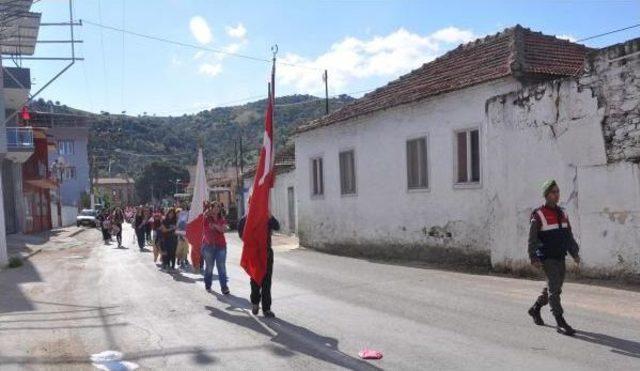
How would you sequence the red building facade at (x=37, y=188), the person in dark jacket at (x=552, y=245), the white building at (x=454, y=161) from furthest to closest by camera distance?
the red building facade at (x=37, y=188)
the white building at (x=454, y=161)
the person in dark jacket at (x=552, y=245)

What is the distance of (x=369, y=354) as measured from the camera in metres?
6.76

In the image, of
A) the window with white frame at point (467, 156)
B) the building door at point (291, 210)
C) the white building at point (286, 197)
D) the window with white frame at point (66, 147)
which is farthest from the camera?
the window with white frame at point (66, 147)

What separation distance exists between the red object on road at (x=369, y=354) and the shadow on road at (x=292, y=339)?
0.10m

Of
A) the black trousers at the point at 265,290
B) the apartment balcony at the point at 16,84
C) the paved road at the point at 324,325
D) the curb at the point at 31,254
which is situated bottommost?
the curb at the point at 31,254

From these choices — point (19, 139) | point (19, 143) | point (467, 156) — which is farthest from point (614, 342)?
point (19, 139)

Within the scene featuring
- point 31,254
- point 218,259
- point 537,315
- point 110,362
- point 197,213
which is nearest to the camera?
point 110,362

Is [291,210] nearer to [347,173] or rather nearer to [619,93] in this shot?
[347,173]

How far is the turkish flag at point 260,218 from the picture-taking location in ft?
31.5

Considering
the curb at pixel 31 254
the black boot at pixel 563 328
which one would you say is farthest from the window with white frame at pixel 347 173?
the black boot at pixel 563 328

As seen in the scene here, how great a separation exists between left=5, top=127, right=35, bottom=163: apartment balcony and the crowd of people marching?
7344 millimetres

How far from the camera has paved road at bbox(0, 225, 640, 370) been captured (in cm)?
675

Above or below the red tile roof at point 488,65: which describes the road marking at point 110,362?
below

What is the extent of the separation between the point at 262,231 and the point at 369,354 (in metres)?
3.47

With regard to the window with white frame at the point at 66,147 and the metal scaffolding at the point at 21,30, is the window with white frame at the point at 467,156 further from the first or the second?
the window with white frame at the point at 66,147
